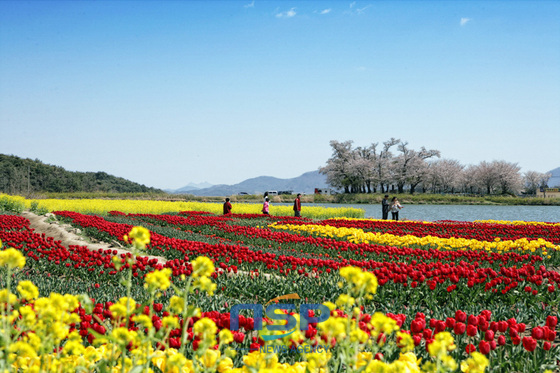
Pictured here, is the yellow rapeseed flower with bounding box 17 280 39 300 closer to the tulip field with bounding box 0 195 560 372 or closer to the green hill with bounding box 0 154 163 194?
the tulip field with bounding box 0 195 560 372

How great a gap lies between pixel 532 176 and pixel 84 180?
104671 mm

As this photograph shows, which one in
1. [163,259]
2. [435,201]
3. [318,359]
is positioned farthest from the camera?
[435,201]

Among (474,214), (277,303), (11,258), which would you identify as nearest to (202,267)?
(11,258)

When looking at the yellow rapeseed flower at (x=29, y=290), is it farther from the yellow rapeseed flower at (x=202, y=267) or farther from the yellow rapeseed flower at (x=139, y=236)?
the yellow rapeseed flower at (x=202, y=267)

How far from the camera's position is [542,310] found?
4.83 meters

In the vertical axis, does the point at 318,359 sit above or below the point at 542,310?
above

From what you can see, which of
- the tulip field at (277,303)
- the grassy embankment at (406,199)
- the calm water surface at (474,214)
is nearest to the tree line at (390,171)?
the grassy embankment at (406,199)

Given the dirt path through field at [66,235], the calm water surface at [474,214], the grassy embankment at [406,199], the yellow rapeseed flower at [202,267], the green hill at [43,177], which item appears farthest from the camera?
the green hill at [43,177]

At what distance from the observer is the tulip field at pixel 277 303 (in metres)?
1.66

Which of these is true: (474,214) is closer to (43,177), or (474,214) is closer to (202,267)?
(202,267)

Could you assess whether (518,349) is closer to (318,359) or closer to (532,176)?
(318,359)

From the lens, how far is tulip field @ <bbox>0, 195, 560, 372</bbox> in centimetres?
166

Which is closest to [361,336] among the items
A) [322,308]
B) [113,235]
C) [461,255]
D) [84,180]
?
[322,308]

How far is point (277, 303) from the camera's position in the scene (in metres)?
4.66
